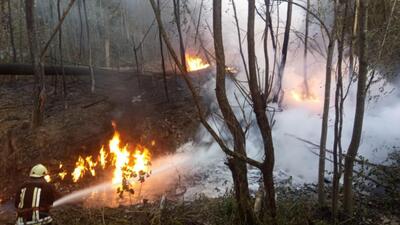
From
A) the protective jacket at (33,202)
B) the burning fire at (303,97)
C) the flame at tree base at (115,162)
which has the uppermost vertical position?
the burning fire at (303,97)

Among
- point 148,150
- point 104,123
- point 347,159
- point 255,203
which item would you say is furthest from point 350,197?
point 104,123

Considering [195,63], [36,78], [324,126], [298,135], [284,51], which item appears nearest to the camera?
[324,126]

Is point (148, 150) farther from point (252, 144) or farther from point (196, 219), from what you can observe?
point (196, 219)

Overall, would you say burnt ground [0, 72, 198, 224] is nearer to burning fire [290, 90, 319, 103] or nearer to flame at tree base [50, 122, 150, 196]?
flame at tree base [50, 122, 150, 196]

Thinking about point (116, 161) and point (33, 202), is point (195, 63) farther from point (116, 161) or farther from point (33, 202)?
point (33, 202)

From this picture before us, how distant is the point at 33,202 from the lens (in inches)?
239

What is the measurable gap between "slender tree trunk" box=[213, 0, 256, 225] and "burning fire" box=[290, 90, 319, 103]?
11828 millimetres

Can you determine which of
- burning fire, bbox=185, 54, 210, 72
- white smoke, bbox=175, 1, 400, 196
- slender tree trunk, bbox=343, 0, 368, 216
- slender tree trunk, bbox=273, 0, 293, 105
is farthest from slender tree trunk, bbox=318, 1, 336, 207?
burning fire, bbox=185, 54, 210, 72

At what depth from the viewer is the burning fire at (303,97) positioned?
57.0ft

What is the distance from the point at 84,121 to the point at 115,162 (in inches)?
113

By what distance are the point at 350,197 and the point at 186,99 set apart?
9503 millimetres

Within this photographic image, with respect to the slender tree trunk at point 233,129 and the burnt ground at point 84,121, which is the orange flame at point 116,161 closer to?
the burnt ground at point 84,121

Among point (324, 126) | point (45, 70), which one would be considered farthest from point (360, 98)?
point (45, 70)

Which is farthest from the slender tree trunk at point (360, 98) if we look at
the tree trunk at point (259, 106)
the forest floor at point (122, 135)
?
the tree trunk at point (259, 106)
